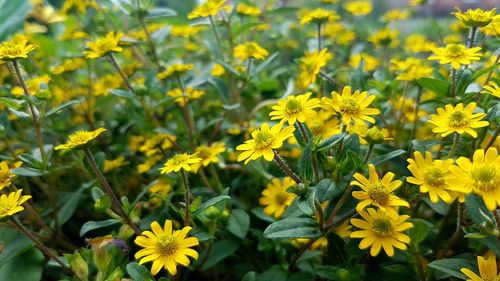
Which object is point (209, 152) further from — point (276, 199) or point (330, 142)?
point (330, 142)

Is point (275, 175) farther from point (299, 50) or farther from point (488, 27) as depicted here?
point (299, 50)

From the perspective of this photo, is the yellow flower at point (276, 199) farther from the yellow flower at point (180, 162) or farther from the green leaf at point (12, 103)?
the green leaf at point (12, 103)

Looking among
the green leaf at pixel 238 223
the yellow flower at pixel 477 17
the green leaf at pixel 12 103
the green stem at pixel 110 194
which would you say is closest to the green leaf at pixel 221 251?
the green leaf at pixel 238 223

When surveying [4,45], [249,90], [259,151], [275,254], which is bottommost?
[275,254]

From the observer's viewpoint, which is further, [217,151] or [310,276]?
[217,151]

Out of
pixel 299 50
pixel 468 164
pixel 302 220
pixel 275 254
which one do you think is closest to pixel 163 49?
pixel 299 50

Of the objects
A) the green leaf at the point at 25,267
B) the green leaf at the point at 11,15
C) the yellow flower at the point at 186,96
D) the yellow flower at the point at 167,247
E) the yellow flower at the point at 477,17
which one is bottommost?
the green leaf at the point at 25,267
